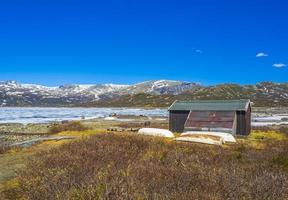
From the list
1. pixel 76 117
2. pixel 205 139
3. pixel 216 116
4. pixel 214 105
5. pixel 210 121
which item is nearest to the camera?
pixel 205 139

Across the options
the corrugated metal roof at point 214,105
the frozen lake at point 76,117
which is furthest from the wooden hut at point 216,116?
the frozen lake at point 76,117

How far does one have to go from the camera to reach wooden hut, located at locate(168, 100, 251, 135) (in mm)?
39562

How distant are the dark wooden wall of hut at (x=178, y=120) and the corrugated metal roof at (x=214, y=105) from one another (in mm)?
574

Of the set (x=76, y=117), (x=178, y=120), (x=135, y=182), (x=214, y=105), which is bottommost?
(x=76, y=117)

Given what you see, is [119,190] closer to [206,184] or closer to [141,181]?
[141,181]

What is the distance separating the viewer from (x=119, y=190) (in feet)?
25.6

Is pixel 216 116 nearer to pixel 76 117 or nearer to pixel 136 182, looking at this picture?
pixel 136 182

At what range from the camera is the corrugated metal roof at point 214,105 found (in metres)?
40.8

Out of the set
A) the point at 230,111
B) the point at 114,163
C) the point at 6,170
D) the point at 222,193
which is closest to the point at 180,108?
the point at 230,111

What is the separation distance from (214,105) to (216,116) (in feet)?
6.20

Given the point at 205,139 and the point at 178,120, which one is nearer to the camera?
the point at 205,139

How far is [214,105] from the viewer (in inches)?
1649

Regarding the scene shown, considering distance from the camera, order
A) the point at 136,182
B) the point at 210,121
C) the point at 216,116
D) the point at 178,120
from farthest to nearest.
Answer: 1. the point at 178,120
2. the point at 216,116
3. the point at 210,121
4. the point at 136,182

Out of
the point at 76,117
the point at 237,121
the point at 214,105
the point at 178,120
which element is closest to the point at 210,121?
the point at 214,105
